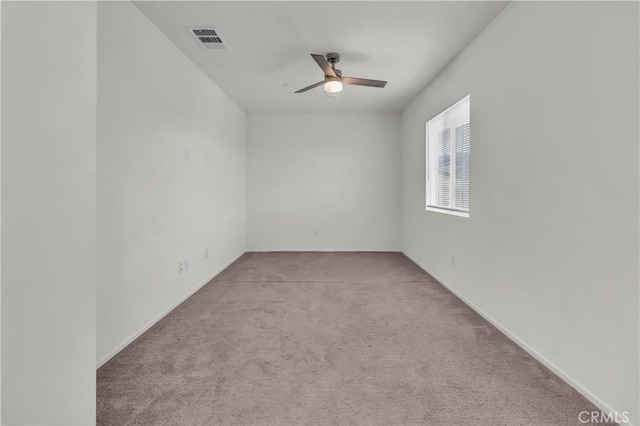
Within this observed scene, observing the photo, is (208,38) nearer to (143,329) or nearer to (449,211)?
(143,329)

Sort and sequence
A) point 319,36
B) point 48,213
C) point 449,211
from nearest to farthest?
point 48,213 → point 319,36 → point 449,211

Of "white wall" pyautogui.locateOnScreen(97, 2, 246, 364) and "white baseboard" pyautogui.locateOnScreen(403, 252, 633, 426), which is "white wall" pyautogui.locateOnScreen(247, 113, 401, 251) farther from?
"white baseboard" pyautogui.locateOnScreen(403, 252, 633, 426)

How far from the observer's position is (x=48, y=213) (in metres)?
1.09

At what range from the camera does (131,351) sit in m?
2.29

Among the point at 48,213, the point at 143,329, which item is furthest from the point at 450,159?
the point at 48,213

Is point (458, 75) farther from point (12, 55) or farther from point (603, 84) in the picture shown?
point (12, 55)

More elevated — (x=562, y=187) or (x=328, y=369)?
(x=562, y=187)

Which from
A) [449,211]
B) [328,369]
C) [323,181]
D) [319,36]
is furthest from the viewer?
[323,181]

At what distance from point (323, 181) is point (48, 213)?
17.3 ft

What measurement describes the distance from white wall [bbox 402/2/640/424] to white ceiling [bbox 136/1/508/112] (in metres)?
0.40

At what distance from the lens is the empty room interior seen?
1121mm

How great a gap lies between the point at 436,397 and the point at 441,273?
2.44 meters

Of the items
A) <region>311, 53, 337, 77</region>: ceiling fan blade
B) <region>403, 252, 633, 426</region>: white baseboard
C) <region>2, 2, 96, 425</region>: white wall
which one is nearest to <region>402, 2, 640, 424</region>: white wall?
<region>403, 252, 633, 426</region>: white baseboard

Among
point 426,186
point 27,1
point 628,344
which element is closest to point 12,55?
point 27,1
